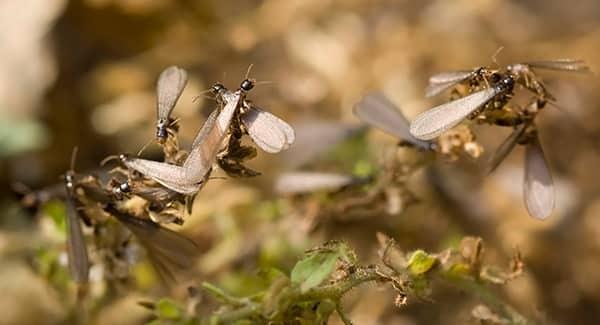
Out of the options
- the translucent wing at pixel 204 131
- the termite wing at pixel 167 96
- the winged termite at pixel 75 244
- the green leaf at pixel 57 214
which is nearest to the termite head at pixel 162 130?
the termite wing at pixel 167 96

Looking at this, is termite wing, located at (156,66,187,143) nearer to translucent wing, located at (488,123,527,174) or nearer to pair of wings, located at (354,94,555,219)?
pair of wings, located at (354,94,555,219)

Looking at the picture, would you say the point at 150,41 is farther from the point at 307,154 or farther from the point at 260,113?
the point at 260,113

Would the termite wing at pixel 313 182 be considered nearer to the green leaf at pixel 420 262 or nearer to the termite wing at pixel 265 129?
the green leaf at pixel 420 262

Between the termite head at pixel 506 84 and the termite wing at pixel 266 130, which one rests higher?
the termite head at pixel 506 84

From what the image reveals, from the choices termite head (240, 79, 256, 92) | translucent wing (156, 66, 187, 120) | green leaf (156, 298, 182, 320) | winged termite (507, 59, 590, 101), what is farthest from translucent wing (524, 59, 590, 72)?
green leaf (156, 298, 182, 320)

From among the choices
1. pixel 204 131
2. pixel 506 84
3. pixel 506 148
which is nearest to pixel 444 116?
pixel 506 84

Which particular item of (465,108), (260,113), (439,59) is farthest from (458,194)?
(260,113)
